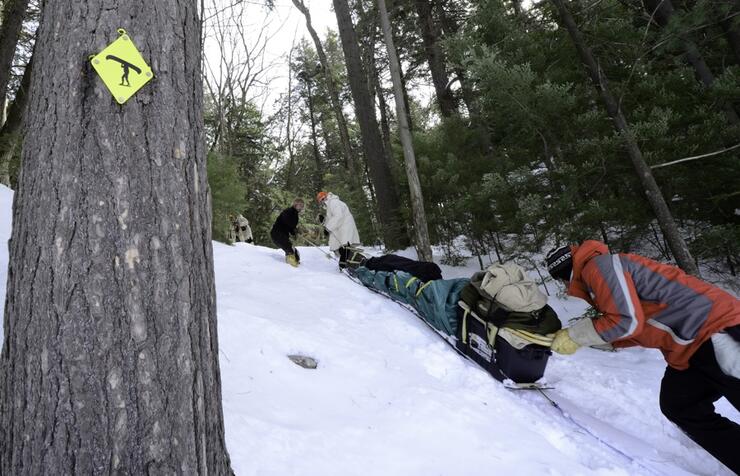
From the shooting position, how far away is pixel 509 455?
2.69 meters

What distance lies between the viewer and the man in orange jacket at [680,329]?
2.63 m

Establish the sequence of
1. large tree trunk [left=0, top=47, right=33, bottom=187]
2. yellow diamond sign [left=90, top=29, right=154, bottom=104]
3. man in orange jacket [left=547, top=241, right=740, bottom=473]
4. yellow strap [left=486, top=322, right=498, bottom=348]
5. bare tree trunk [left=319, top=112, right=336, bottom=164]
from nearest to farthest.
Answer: yellow diamond sign [left=90, top=29, right=154, bottom=104], man in orange jacket [left=547, top=241, right=740, bottom=473], yellow strap [left=486, top=322, right=498, bottom=348], large tree trunk [left=0, top=47, right=33, bottom=187], bare tree trunk [left=319, top=112, right=336, bottom=164]

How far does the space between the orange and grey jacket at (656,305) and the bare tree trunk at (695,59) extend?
4622 millimetres

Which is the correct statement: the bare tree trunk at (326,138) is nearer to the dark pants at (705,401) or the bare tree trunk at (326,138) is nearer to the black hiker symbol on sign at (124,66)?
the dark pants at (705,401)

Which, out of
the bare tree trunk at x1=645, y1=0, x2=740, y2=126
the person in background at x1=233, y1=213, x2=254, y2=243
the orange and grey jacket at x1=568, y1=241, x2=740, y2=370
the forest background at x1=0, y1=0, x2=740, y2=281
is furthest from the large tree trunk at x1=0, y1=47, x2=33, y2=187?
the bare tree trunk at x1=645, y1=0, x2=740, y2=126

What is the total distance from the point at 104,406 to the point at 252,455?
1191 mm

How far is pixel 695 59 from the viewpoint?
6.61 m

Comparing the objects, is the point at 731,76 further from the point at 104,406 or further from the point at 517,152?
the point at 104,406

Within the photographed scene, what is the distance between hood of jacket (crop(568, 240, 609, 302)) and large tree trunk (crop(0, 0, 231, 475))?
262 centimetres

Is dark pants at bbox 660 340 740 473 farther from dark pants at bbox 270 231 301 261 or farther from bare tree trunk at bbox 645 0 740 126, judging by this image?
dark pants at bbox 270 231 301 261

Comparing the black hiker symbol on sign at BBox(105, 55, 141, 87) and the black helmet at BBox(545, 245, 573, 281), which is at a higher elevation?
the black hiker symbol on sign at BBox(105, 55, 141, 87)

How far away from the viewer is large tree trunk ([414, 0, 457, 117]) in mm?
11906

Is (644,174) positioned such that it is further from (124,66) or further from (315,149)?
(315,149)

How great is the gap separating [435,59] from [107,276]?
12.3 m
